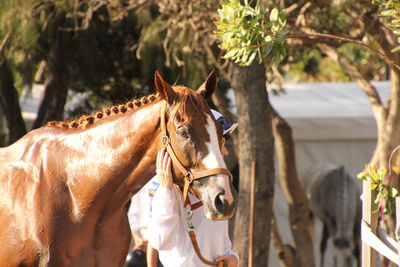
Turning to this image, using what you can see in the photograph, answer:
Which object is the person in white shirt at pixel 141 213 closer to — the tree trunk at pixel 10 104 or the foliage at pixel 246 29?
the foliage at pixel 246 29

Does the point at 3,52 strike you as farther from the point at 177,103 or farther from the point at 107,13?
the point at 177,103

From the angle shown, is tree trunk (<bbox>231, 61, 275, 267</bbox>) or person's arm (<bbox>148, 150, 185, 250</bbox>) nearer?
person's arm (<bbox>148, 150, 185, 250</bbox>)

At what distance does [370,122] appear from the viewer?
32.2ft

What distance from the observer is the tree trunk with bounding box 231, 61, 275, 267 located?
5641 mm

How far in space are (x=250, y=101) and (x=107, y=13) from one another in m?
3.08

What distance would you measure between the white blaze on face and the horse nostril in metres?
0.02

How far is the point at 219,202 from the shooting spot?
271cm

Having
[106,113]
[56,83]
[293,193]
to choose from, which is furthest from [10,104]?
[106,113]

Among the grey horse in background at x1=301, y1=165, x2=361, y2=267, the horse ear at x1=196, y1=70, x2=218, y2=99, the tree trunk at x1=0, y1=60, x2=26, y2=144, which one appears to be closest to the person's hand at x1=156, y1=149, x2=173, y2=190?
the horse ear at x1=196, y1=70, x2=218, y2=99

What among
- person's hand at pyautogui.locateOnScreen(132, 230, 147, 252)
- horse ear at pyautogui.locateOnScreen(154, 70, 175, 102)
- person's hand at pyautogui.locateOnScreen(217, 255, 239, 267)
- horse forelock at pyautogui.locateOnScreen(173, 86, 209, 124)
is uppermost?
horse ear at pyautogui.locateOnScreen(154, 70, 175, 102)

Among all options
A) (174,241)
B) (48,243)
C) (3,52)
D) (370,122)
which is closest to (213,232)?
(174,241)

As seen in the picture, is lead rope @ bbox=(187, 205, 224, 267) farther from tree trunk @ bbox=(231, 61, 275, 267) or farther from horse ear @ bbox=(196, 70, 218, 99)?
tree trunk @ bbox=(231, 61, 275, 267)

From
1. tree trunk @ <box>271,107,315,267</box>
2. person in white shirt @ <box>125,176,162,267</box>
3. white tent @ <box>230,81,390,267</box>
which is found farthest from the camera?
white tent @ <box>230,81,390,267</box>

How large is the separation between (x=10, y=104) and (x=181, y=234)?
5037 millimetres
